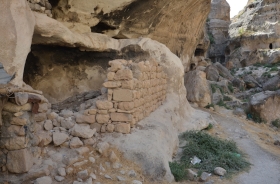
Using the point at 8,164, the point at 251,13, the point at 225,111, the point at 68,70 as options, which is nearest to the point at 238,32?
the point at 251,13

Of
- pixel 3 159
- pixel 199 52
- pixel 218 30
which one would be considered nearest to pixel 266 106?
pixel 3 159

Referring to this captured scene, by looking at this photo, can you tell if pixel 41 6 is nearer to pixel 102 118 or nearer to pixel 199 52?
pixel 102 118

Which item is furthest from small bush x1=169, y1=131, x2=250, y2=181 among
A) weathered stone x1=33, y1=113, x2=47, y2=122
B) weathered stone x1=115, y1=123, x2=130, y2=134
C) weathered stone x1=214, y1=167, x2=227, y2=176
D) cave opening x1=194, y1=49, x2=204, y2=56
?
cave opening x1=194, y1=49, x2=204, y2=56

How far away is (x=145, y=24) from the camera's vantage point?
7473 mm

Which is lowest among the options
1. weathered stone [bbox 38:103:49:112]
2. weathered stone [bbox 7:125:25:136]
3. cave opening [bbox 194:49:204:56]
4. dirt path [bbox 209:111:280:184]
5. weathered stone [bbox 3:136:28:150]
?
dirt path [bbox 209:111:280:184]

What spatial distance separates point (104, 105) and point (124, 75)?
20.3 inches

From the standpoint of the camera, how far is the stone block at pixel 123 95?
3.99m

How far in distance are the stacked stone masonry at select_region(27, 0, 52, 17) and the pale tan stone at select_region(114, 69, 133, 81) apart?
6.59 feet

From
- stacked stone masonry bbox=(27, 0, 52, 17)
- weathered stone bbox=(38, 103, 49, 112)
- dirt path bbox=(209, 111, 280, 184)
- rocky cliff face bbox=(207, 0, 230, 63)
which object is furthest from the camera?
rocky cliff face bbox=(207, 0, 230, 63)

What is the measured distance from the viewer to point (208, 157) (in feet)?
14.6

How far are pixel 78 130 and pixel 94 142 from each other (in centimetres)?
27

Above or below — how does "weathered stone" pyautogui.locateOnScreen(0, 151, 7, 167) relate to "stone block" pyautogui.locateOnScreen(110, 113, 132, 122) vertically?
below

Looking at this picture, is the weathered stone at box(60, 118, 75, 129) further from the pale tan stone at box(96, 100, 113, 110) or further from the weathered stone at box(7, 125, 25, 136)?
the weathered stone at box(7, 125, 25, 136)

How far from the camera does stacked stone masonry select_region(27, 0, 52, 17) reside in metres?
4.77
